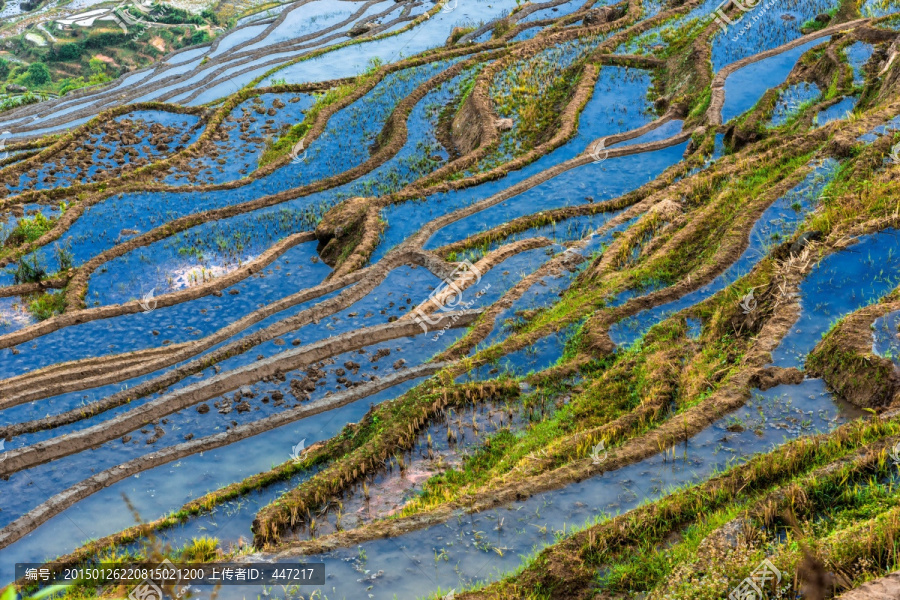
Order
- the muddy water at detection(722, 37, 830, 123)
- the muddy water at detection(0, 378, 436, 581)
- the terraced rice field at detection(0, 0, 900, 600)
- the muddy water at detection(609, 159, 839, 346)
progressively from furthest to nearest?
the muddy water at detection(722, 37, 830, 123) < the muddy water at detection(609, 159, 839, 346) < the muddy water at detection(0, 378, 436, 581) < the terraced rice field at detection(0, 0, 900, 600)

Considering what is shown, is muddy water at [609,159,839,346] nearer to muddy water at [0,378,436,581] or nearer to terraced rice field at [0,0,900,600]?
terraced rice field at [0,0,900,600]

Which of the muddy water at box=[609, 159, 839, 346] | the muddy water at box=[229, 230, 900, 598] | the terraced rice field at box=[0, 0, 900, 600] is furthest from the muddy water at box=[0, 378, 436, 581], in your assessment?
the muddy water at box=[609, 159, 839, 346]

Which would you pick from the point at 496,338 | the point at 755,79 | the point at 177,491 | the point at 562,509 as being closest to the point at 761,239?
the point at 496,338

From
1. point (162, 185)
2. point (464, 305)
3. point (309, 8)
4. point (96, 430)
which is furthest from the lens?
point (309, 8)

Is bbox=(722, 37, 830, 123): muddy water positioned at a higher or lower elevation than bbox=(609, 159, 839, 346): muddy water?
higher

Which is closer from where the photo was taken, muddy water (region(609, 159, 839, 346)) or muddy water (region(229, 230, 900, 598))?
muddy water (region(229, 230, 900, 598))

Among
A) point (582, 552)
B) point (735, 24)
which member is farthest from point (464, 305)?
point (735, 24)

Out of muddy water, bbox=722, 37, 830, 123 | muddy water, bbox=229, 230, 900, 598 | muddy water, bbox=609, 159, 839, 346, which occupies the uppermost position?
muddy water, bbox=722, 37, 830, 123

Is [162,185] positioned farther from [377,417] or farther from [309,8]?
[309,8]
